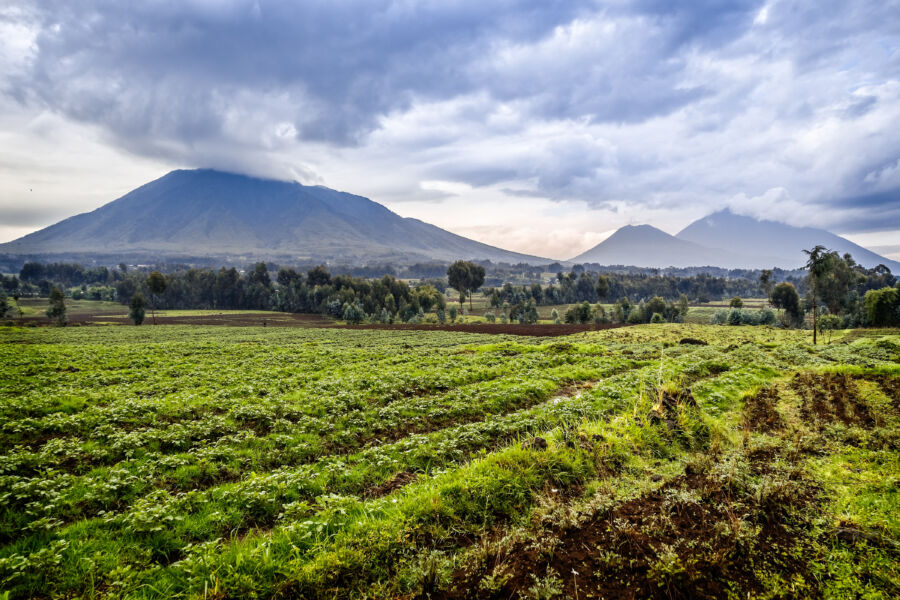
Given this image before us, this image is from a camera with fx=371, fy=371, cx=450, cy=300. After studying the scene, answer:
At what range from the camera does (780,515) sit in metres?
5.98

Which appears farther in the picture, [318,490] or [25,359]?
[25,359]

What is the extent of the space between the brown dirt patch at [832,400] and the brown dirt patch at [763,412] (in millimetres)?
790

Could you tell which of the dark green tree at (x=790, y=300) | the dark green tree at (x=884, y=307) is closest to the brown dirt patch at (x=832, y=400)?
the dark green tree at (x=884, y=307)

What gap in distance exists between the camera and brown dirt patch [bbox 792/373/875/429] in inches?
443

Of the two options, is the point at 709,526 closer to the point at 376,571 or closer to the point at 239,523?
the point at 376,571

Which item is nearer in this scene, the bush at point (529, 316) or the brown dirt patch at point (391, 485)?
the brown dirt patch at point (391, 485)

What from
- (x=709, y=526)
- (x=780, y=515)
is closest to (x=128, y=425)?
(x=709, y=526)

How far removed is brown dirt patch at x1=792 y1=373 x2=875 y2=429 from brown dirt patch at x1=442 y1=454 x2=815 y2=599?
7.25 metres

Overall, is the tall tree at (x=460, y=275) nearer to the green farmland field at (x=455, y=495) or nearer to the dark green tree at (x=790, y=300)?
the dark green tree at (x=790, y=300)

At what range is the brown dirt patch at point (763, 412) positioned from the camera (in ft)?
36.3

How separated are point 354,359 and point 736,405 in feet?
79.7

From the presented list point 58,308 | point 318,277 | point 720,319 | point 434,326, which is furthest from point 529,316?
point 58,308

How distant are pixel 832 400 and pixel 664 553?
13252 mm

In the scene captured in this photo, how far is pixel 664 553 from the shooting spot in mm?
5125
